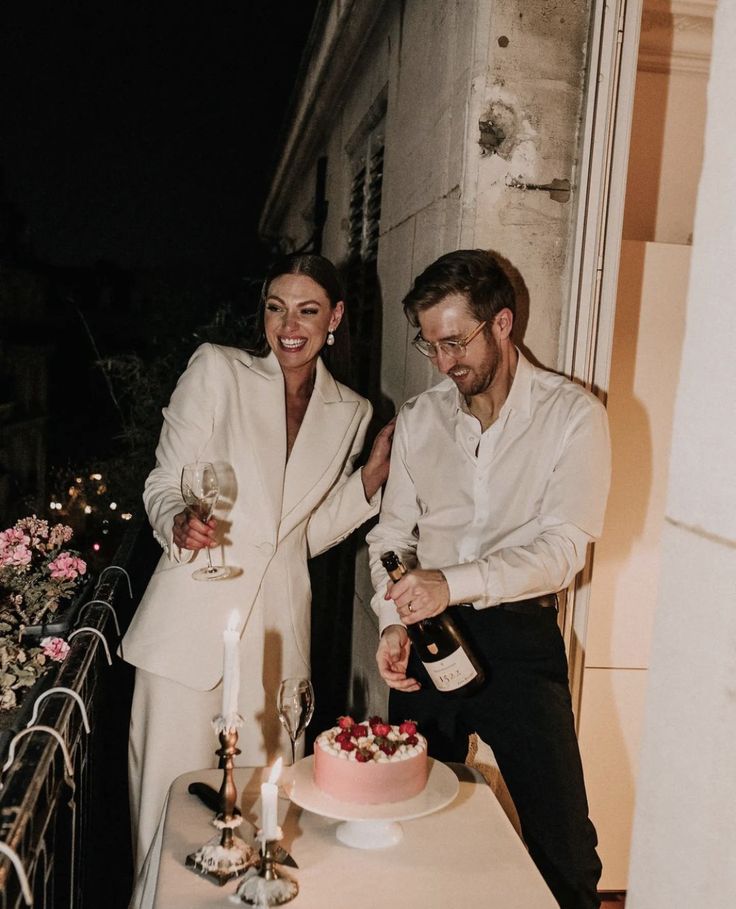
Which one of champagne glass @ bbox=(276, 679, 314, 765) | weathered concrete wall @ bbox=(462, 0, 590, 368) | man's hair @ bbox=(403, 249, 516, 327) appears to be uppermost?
weathered concrete wall @ bbox=(462, 0, 590, 368)

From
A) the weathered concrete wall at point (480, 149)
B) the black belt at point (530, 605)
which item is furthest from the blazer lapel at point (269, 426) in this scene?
the black belt at point (530, 605)

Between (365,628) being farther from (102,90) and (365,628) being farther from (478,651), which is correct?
(102,90)

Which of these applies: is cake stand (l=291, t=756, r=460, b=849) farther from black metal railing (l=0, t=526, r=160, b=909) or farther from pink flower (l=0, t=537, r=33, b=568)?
pink flower (l=0, t=537, r=33, b=568)

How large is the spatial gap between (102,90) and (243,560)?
1895 centimetres

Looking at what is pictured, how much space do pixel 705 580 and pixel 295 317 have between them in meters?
2.35

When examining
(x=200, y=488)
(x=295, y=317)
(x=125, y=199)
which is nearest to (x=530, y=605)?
(x=200, y=488)

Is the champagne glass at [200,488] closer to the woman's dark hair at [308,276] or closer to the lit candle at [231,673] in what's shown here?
the woman's dark hair at [308,276]

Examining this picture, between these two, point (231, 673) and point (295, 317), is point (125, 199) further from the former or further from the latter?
point (231, 673)

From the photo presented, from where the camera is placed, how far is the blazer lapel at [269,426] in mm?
3016

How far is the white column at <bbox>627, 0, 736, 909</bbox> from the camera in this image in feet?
2.90

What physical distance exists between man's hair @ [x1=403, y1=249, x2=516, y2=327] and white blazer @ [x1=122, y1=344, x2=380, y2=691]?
722 millimetres

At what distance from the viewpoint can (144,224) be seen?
22.4 meters

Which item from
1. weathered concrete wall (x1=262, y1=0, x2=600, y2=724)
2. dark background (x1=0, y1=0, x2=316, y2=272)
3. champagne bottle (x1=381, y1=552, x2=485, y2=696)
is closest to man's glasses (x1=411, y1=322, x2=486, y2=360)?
weathered concrete wall (x1=262, y1=0, x2=600, y2=724)

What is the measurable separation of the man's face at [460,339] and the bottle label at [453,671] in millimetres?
816
